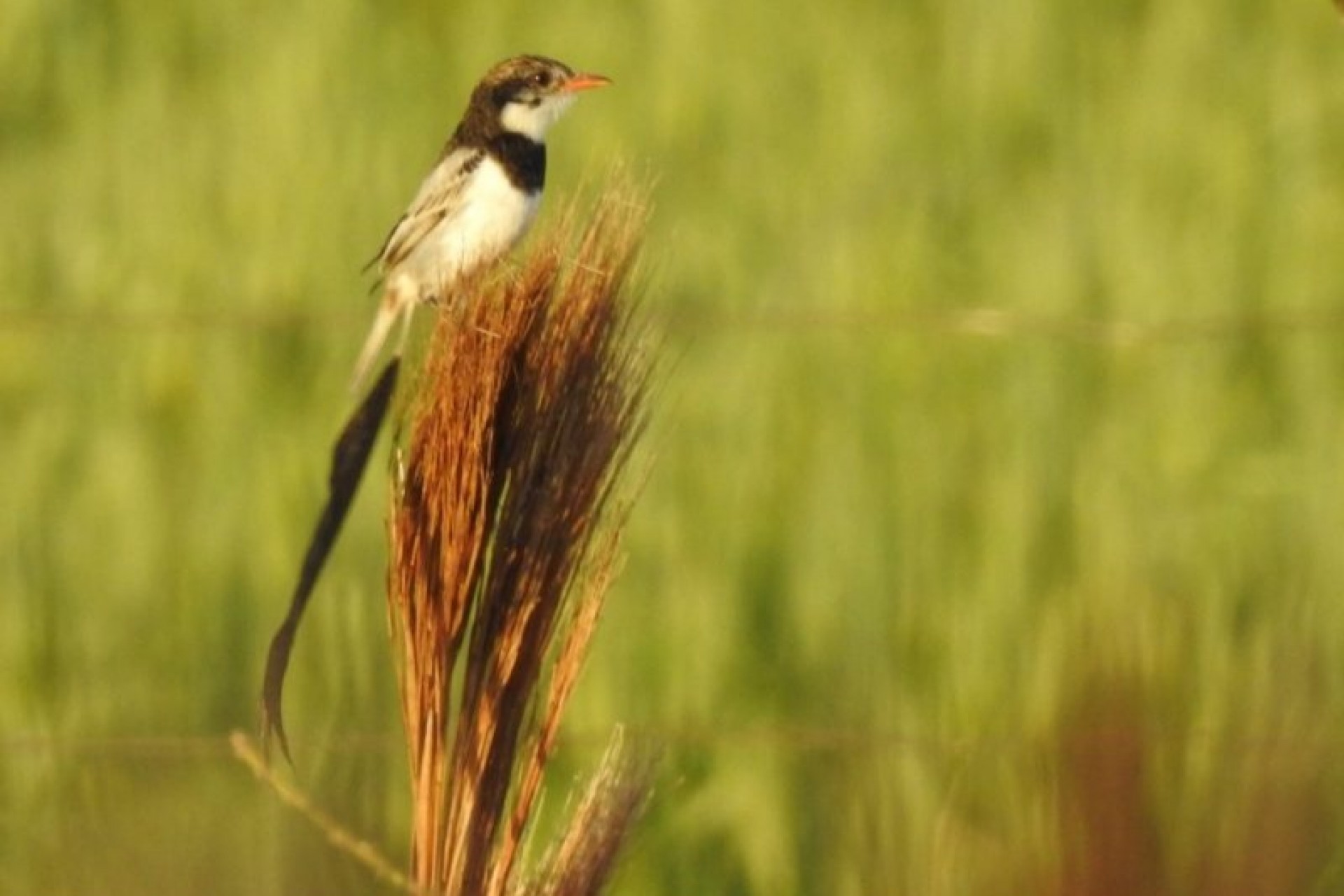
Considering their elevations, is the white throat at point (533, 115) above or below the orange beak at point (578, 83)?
below

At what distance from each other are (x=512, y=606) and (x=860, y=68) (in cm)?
282

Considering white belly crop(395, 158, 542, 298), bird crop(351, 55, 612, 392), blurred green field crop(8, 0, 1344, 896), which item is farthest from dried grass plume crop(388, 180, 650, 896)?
blurred green field crop(8, 0, 1344, 896)

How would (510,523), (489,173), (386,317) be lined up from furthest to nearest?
1. (386,317)
2. (489,173)
3. (510,523)

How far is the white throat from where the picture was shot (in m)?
2.99

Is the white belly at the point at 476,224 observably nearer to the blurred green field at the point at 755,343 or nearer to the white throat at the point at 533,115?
the white throat at the point at 533,115

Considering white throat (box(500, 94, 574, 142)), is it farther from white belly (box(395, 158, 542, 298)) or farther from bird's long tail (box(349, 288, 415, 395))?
bird's long tail (box(349, 288, 415, 395))

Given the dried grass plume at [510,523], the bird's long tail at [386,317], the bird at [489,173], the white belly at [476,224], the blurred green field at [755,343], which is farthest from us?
the blurred green field at [755,343]

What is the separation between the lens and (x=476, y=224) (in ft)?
9.30

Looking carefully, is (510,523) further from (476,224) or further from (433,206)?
(433,206)

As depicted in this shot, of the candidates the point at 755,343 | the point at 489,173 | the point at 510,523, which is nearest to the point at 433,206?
the point at 489,173

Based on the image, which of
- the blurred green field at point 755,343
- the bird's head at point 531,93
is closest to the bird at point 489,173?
the bird's head at point 531,93

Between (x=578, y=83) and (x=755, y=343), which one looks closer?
(x=578, y=83)

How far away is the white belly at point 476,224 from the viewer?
2809 millimetres

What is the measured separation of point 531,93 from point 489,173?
0.10 metres
